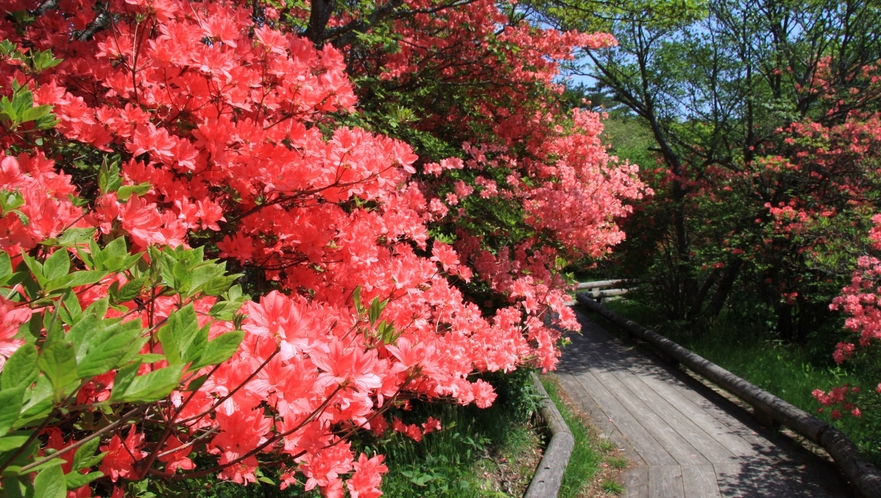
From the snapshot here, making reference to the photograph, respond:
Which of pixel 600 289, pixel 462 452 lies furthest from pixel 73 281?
pixel 600 289

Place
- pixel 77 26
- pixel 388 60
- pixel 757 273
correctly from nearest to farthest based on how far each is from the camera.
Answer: pixel 77 26 < pixel 388 60 < pixel 757 273

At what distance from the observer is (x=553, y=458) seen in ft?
10.9

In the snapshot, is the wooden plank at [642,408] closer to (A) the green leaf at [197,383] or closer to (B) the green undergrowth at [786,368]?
Answer: (B) the green undergrowth at [786,368]

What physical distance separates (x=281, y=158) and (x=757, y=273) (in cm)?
747

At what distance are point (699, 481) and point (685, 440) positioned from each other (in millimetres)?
716

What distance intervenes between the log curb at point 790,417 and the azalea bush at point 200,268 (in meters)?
2.37

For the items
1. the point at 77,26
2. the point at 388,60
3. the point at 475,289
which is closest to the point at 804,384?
the point at 475,289

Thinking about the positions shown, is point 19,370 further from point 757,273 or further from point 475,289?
point 757,273

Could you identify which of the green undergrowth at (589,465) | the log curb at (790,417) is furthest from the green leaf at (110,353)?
the log curb at (790,417)

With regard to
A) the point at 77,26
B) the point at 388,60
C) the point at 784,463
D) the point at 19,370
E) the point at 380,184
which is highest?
the point at 388,60

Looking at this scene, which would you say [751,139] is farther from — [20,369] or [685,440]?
[20,369]

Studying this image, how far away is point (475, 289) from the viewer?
3721 millimetres

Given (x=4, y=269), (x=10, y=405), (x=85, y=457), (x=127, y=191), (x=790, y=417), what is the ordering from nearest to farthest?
(x=10, y=405) < (x=4, y=269) < (x=85, y=457) < (x=127, y=191) < (x=790, y=417)

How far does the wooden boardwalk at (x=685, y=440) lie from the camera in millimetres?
3488
